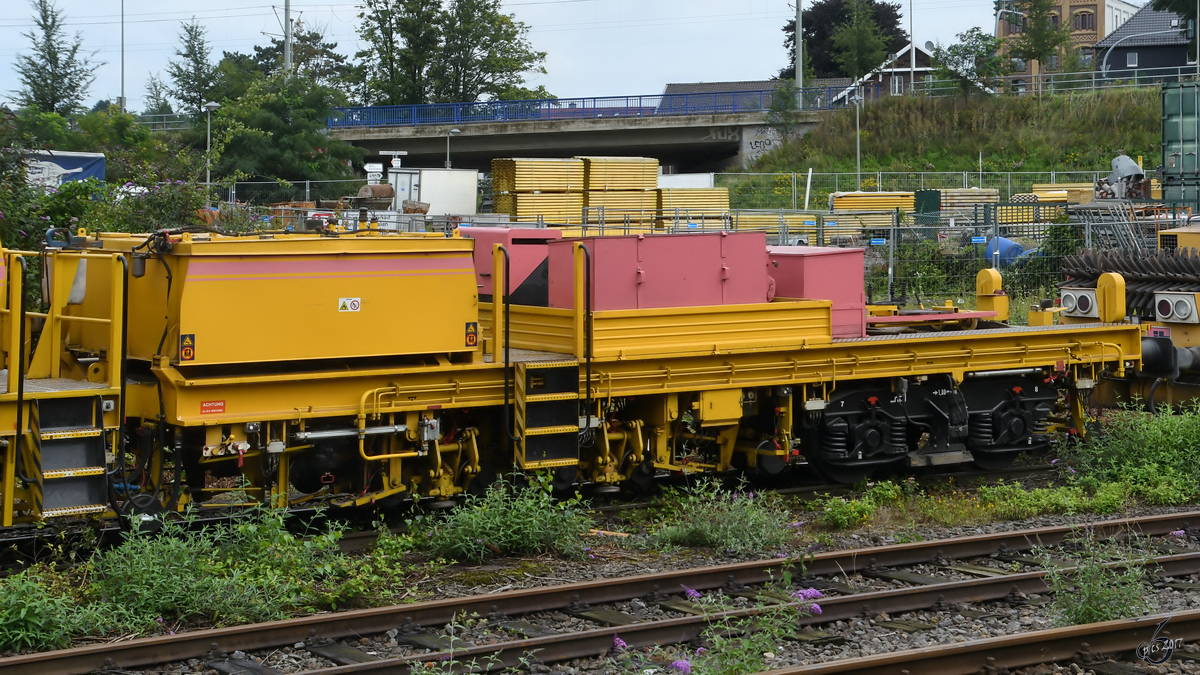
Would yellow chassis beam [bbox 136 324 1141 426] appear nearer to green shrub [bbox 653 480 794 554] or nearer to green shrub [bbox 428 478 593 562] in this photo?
green shrub [bbox 428 478 593 562]

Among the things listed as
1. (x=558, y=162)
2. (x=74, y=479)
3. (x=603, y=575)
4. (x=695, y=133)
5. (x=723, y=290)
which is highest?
(x=695, y=133)

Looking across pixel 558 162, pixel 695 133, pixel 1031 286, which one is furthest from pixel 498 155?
pixel 1031 286

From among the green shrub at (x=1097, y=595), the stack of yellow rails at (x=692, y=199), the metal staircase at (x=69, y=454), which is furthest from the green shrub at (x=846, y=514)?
the stack of yellow rails at (x=692, y=199)

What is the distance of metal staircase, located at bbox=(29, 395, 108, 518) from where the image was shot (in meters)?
8.21

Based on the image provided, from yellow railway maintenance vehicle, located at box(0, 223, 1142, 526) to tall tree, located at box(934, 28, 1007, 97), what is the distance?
1735 inches

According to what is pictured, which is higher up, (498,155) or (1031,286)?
(498,155)

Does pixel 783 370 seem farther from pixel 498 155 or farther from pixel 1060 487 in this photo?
pixel 498 155

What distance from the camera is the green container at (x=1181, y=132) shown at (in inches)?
1209

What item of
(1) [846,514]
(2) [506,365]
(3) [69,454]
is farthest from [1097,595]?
(3) [69,454]

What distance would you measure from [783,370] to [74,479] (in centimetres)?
638

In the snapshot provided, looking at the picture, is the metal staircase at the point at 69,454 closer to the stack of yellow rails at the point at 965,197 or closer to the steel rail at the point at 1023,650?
the steel rail at the point at 1023,650

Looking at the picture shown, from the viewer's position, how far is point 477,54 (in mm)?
68000

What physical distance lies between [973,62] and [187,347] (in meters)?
51.3

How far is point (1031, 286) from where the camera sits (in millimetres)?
23406
